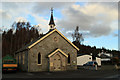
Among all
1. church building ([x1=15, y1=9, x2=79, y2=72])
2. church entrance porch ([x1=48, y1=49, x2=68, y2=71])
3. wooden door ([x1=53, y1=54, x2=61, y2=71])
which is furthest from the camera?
wooden door ([x1=53, y1=54, x2=61, y2=71])

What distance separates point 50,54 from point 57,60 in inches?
74.3

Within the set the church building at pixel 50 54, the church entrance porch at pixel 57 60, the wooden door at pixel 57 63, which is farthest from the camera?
the wooden door at pixel 57 63

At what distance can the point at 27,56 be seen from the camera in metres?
26.2

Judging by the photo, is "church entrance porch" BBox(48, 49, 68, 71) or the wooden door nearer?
"church entrance porch" BBox(48, 49, 68, 71)

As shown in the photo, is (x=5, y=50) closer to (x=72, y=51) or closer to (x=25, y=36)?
(x=25, y=36)

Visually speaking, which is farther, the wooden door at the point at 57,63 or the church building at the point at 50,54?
the wooden door at the point at 57,63

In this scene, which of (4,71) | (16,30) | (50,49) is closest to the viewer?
(4,71)

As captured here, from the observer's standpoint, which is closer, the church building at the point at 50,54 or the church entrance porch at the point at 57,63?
the church building at the point at 50,54

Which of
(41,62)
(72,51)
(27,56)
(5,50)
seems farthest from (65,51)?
(5,50)

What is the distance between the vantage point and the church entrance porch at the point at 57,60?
27.1 meters

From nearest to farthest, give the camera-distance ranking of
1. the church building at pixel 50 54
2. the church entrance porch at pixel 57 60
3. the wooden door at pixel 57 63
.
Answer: the church building at pixel 50 54
the church entrance porch at pixel 57 60
the wooden door at pixel 57 63

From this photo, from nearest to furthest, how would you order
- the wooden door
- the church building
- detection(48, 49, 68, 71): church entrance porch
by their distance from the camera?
1. the church building
2. detection(48, 49, 68, 71): church entrance porch
3. the wooden door

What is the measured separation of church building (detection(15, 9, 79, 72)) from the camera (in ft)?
86.2

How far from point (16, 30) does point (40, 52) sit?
1414 inches
